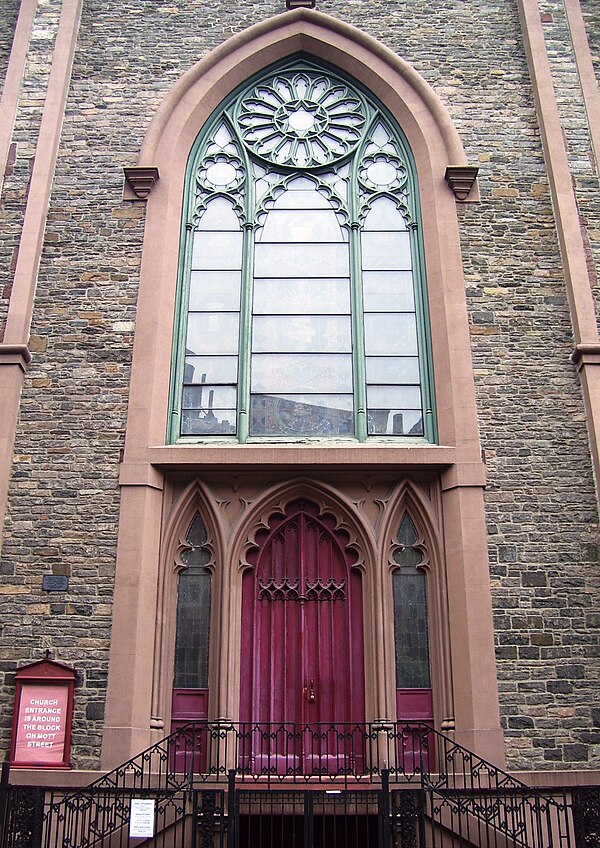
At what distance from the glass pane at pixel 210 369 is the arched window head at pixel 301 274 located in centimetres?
2

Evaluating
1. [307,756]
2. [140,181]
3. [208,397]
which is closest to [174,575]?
[208,397]

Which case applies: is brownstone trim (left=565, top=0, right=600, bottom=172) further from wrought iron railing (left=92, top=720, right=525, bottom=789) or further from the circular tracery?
wrought iron railing (left=92, top=720, right=525, bottom=789)

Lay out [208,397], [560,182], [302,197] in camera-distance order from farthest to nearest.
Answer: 1. [302,197]
2. [560,182]
3. [208,397]

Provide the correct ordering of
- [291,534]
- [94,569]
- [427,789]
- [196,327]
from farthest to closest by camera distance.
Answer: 1. [196,327]
2. [291,534]
3. [94,569]
4. [427,789]

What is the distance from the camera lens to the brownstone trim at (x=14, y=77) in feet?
41.6

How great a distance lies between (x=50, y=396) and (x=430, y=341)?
5.01 metres

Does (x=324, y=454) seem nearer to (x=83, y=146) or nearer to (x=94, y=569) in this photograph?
(x=94, y=569)

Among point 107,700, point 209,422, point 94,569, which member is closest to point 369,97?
point 209,422

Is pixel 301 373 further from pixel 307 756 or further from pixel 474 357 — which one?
pixel 307 756

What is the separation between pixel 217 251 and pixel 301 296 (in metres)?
1.42

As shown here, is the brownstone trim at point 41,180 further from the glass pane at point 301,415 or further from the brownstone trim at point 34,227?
the glass pane at point 301,415

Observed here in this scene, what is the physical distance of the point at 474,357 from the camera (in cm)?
1138

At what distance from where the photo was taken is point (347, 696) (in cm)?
1030

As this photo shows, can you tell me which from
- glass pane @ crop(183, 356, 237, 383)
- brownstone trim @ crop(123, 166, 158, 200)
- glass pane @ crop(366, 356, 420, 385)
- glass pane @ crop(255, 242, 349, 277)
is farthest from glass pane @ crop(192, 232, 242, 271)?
glass pane @ crop(366, 356, 420, 385)
